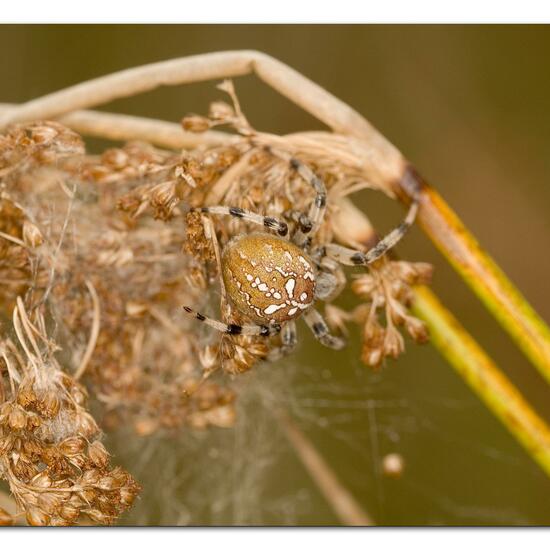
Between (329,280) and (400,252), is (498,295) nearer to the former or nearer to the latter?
(329,280)

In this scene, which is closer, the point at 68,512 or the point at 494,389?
the point at 68,512

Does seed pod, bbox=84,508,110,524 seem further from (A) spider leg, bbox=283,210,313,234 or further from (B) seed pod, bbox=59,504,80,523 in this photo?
(A) spider leg, bbox=283,210,313,234

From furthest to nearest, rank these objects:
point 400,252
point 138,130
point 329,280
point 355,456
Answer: point 355,456 → point 400,252 → point 329,280 → point 138,130

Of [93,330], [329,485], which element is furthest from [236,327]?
[329,485]

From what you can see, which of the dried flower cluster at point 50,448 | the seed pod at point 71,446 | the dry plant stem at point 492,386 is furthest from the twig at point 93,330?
the dry plant stem at point 492,386

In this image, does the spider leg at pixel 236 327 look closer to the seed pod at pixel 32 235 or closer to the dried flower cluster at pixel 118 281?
the dried flower cluster at pixel 118 281
